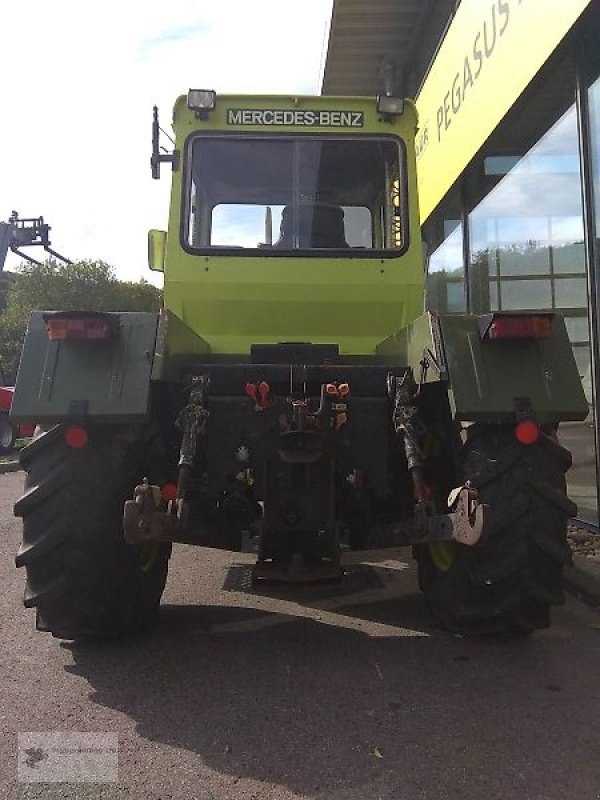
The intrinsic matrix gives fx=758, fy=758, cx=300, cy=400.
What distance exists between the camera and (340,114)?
5.05m

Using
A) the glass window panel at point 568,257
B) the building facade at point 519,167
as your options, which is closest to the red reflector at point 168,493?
the building facade at point 519,167

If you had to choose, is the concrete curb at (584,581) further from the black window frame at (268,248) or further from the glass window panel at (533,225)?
the black window frame at (268,248)

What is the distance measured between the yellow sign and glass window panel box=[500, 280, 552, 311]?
147cm

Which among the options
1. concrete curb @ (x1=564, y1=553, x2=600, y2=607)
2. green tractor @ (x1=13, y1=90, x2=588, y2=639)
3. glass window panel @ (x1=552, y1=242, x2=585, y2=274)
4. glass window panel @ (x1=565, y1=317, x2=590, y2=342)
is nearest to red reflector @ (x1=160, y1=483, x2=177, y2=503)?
green tractor @ (x1=13, y1=90, x2=588, y2=639)

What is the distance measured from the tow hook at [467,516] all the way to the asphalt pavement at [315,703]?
730 mm

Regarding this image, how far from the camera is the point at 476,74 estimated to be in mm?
7676

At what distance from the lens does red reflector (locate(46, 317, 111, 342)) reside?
144 inches

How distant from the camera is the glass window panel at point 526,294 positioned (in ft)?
23.6

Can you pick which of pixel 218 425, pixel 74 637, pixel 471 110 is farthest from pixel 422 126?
pixel 74 637

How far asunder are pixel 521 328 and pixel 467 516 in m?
1.04

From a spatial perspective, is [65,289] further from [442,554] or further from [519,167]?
[442,554]

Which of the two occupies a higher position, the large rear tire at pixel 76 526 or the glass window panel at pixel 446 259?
the glass window panel at pixel 446 259

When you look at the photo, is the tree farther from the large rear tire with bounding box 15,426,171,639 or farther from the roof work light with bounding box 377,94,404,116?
the large rear tire with bounding box 15,426,171,639

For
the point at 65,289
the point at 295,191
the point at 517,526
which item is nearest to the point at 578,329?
the point at 295,191
